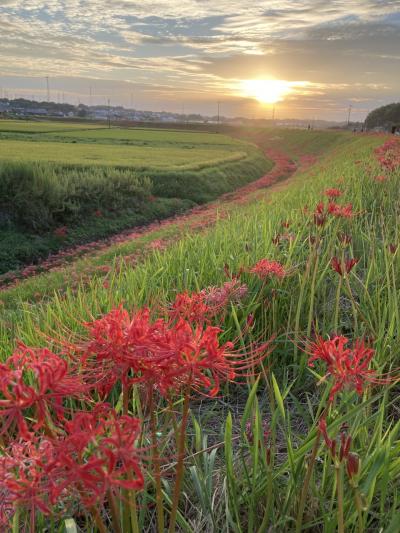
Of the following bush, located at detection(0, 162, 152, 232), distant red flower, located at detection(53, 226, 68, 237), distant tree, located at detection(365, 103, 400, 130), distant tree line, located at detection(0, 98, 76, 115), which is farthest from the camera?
distant tree line, located at detection(0, 98, 76, 115)

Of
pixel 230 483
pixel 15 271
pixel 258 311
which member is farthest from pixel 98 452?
pixel 15 271

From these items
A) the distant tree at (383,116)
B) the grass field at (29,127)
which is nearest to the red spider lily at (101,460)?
the grass field at (29,127)

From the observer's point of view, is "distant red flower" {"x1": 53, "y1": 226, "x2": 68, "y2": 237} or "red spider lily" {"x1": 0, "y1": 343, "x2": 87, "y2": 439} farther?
"distant red flower" {"x1": 53, "y1": 226, "x2": 68, "y2": 237}

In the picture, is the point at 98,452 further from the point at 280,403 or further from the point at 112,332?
the point at 280,403

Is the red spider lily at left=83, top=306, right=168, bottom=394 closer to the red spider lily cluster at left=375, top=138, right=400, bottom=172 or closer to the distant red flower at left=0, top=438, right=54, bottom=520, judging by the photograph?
the distant red flower at left=0, top=438, right=54, bottom=520

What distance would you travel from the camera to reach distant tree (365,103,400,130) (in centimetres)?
9506

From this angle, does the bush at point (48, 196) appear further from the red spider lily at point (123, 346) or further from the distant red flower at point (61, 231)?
the red spider lily at point (123, 346)

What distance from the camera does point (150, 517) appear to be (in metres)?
1.76

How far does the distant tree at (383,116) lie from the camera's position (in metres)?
95.1

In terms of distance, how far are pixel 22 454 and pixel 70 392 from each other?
132 mm

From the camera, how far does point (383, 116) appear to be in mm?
97625

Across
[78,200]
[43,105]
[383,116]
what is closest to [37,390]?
[78,200]

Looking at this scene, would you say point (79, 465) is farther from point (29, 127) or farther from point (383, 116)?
point (383, 116)

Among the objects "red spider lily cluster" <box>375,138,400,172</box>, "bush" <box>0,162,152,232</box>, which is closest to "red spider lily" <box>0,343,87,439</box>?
"red spider lily cluster" <box>375,138,400,172</box>
